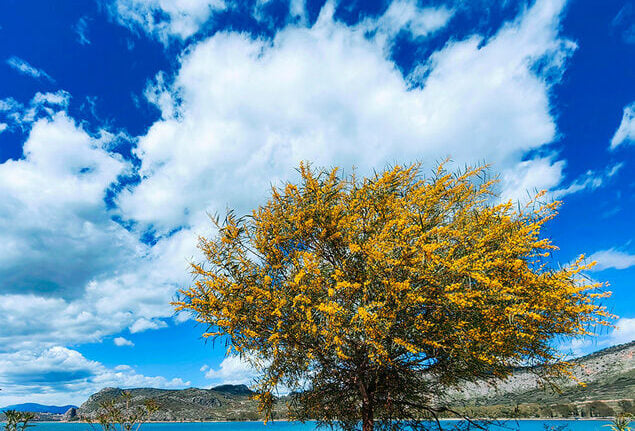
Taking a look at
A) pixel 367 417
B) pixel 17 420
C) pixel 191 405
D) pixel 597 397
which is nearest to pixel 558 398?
pixel 597 397

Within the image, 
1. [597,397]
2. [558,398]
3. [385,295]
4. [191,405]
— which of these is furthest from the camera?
[191,405]

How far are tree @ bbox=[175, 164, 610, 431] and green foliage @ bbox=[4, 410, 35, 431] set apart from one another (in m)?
6.29

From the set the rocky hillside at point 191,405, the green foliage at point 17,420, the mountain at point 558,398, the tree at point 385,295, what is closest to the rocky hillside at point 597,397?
the mountain at point 558,398

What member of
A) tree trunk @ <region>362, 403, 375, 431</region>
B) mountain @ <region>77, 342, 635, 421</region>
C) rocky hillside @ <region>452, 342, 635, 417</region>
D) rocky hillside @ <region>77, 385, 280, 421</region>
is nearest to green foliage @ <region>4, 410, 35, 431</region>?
mountain @ <region>77, 342, 635, 421</region>

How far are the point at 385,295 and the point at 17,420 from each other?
482 inches

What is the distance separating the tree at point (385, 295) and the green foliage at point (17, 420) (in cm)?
629

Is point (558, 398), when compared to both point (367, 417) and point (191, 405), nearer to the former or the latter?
point (367, 417)

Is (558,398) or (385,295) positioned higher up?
(385,295)

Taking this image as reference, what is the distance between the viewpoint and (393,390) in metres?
12.0

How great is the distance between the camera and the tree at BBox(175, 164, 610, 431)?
9.27m

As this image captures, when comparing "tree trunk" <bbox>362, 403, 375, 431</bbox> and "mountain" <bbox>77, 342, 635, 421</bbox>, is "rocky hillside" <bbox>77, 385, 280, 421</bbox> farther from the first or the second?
"tree trunk" <bbox>362, 403, 375, 431</bbox>

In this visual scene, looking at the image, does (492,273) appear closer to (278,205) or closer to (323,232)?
(323,232)

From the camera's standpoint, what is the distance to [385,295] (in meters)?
9.36

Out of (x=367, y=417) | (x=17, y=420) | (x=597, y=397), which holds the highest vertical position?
(x=17, y=420)
